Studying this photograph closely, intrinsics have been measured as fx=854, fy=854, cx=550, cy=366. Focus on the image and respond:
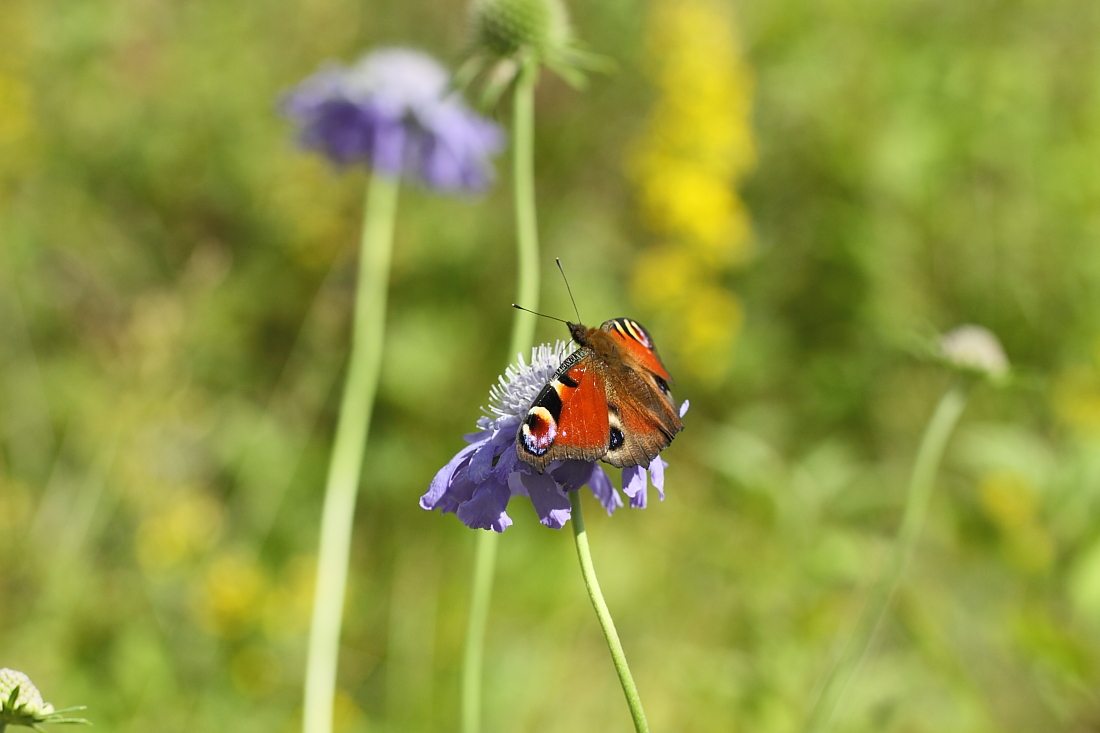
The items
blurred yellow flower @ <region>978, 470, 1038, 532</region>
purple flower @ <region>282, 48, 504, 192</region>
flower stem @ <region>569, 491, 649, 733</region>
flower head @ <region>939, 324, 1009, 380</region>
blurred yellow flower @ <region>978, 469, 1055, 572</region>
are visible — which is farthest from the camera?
purple flower @ <region>282, 48, 504, 192</region>

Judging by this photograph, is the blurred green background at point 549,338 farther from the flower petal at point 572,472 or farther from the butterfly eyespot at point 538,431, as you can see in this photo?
the butterfly eyespot at point 538,431

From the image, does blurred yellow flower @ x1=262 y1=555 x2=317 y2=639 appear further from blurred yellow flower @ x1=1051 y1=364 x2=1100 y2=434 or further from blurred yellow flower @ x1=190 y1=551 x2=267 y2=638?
blurred yellow flower @ x1=1051 y1=364 x2=1100 y2=434

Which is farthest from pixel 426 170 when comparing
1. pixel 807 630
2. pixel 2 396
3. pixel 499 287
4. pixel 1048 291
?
pixel 1048 291

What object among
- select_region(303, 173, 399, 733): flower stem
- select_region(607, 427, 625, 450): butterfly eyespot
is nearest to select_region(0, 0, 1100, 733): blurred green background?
select_region(303, 173, 399, 733): flower stem

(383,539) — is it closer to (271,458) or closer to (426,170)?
(271,458)

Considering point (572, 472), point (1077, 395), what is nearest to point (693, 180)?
point (1077, 395)

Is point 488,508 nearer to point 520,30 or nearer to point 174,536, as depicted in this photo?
point 520,30
